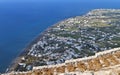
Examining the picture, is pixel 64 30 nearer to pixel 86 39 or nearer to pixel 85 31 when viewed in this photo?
pixel 85 31

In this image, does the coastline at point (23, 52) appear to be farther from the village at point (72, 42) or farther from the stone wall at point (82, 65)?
the stone wall at point (82, 65)

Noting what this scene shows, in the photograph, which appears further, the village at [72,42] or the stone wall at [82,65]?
the village at [72,42]

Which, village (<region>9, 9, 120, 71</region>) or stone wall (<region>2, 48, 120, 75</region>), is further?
village (<region>9, 9, 120, 71</region>)

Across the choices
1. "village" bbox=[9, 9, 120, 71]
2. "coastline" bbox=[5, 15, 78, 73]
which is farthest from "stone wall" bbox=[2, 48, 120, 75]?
"coastline" bbox=[5, 15, 78, 73]

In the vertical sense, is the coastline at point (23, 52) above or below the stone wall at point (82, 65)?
above

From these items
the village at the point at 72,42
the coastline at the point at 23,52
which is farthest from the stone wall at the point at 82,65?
the coastline at the point at 23,52

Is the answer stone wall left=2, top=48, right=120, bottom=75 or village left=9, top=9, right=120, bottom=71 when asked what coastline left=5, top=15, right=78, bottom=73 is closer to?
village left=9, top=9, right=120, bottom=71

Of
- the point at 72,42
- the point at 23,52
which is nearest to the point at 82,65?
the point at 23,52

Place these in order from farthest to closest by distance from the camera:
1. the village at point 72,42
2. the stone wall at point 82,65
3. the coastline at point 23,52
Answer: the village at point 72,42 → the coastline at point 23,52 → the stone wall at point 82,65

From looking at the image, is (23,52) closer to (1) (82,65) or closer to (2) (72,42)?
(2) (72,42)

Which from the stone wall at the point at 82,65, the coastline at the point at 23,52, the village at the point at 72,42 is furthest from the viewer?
the village at the point at 72,42

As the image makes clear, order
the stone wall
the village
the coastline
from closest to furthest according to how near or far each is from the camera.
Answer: the stone wall, the coastline, the village
